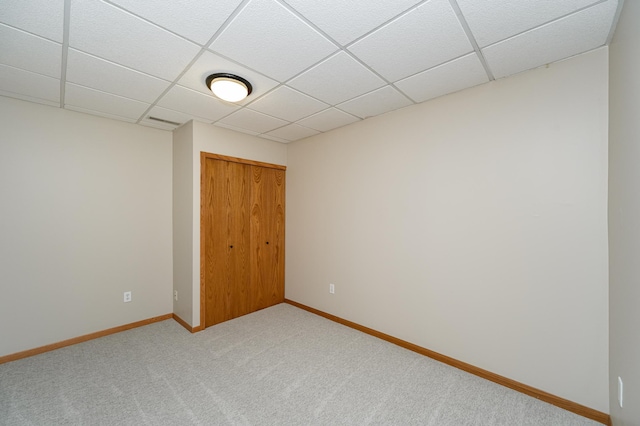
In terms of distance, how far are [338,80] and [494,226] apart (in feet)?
5.77

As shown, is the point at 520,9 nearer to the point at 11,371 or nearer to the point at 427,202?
the point at 427,202

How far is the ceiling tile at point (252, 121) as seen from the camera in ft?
9.32

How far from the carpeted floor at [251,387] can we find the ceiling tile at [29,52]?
8.03 feet

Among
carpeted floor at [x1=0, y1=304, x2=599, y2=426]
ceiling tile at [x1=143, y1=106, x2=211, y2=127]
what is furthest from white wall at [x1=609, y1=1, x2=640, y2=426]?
ceiling tile at [x1=143, y1=106, x2=211, y2=127]

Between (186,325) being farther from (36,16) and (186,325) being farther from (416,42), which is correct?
(416,42)

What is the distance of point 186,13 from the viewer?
139 cm

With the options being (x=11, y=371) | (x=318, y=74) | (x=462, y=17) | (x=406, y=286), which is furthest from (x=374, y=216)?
(x=11, y=371)

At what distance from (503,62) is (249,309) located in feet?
12.5

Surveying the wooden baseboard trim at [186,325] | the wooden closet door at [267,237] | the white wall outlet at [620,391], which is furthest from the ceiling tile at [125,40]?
the white wall outlet at [620,391]

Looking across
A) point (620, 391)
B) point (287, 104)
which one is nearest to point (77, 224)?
point (287, 104)

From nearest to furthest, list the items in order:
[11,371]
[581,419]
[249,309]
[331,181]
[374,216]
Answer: [581,419]
[11,371]
[374,216]
[331,181]
[249,309]

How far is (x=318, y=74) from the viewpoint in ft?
6.63

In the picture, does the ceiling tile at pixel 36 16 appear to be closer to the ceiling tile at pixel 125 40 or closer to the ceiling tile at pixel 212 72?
the ceiling tile at pixel 125 40

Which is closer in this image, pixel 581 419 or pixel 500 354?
pixel 581 419
